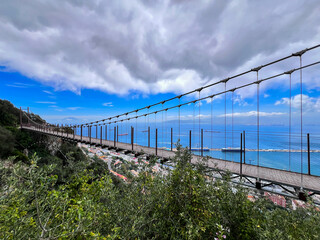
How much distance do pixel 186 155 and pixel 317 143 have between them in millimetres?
5093

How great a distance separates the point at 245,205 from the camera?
2.35 meters

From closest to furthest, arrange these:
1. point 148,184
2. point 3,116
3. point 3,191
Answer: point 3,191
point 148,184
point 3,116

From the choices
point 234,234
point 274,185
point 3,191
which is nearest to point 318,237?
point 234,234

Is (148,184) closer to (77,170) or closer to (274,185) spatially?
(77,170)

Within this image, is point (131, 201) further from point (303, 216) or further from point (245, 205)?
point (303, 216)

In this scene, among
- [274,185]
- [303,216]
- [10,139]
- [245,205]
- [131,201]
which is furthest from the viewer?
[10,139]

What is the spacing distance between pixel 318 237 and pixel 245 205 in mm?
880

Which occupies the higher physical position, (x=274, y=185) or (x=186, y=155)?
(x=186, y=155)

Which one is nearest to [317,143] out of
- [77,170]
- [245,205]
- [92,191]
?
[245,205]

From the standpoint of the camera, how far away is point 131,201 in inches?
81.9

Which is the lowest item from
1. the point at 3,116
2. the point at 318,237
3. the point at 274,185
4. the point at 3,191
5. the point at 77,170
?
the point at 274,185

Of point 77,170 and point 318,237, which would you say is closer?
point 318,237

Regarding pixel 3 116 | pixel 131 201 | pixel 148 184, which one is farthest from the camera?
pixel 3 116

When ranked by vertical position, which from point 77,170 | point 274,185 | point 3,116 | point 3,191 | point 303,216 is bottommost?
point 303,216
